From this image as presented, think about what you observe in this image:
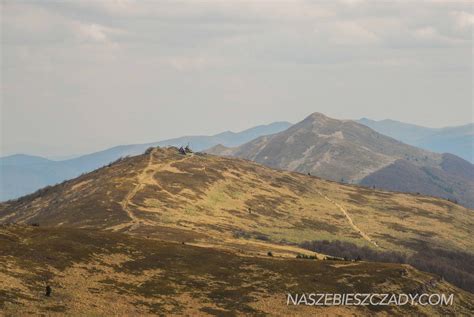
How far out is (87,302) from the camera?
66000mm

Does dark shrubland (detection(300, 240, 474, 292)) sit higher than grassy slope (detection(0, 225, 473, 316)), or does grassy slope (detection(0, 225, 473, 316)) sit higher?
grassy slope (detection(0, 225, 473, 316))

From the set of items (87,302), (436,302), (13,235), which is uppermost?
(13,235)

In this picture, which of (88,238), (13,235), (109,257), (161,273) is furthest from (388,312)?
(13,235)

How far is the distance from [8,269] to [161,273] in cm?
2323

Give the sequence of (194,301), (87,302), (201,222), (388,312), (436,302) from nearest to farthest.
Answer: (87,302), (194,301), (388,312), (436,302), (201,222)

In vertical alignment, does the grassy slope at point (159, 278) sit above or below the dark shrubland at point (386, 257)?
above

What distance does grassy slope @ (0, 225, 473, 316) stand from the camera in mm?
67000

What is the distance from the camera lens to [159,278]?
3238 inches

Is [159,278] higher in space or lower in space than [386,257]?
higher

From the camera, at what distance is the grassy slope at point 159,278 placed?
6700 centimetres

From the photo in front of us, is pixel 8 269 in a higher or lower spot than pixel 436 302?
higher

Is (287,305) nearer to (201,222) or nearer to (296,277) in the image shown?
(296,277)

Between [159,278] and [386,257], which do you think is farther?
[386,257]

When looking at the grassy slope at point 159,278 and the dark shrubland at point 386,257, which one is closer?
the grassy slope at point 159,278
